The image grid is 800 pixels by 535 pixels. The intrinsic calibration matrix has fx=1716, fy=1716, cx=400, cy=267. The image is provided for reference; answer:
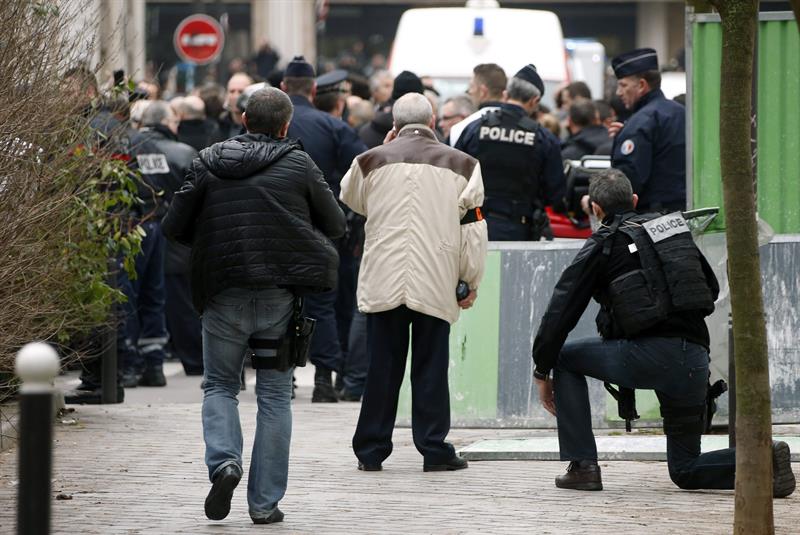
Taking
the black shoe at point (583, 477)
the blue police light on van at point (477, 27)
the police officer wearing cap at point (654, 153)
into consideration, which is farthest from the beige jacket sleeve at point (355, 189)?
the blue police light on van at point (477, 27)

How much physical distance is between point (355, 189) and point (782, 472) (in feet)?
8.61

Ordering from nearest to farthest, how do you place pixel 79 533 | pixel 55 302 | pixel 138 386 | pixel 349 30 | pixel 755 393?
pixel 755 393 → pixel 79 533 → pixel 55 302 → pixel 138 386 → pixel 349 30

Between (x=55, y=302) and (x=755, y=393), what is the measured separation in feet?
14.5

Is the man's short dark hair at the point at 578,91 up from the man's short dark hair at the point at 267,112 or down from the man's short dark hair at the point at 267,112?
up

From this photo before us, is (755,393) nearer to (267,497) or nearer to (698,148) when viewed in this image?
(267,497)

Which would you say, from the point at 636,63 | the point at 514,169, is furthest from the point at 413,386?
the point at 636,63

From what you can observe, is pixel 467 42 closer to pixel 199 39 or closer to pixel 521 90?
pixel 521 90

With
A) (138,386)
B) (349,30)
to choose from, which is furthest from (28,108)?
(349,30)

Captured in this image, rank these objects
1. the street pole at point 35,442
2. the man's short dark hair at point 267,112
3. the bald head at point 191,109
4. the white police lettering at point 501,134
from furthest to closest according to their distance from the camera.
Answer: the bald head at point 191,109 → the white police lettering at point 501,134 → the man's short dark hair at point 267,112 → the street pole at point 35,442

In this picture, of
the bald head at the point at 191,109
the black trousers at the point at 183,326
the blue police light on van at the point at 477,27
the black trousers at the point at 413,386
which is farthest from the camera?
the blue police light on van at the point at 477,27

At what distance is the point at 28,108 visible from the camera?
27.3ft

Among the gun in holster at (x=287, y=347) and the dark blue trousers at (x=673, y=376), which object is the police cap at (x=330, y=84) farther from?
the gun in holster at (x=287, y=347)

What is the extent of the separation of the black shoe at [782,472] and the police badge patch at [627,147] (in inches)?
135

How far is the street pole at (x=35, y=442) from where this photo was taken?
421cm
